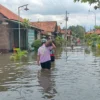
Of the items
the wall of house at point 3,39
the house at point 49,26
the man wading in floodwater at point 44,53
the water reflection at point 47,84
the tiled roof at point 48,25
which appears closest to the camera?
the water reflection at point 47,84

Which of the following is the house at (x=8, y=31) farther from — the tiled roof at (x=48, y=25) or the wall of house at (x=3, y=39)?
the tiled roof at (x=48, y=25)

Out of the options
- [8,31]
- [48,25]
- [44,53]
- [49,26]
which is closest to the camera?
[44,53]

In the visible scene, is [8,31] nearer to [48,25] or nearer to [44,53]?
[44,53]

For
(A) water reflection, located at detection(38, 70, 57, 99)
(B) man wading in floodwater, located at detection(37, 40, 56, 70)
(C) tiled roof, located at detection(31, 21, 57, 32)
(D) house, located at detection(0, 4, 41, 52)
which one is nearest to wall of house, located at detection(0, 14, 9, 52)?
(D) house, located at detection(0, 4, 41, 52)

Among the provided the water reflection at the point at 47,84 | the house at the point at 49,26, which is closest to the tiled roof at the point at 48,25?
the house at the point at 49,26

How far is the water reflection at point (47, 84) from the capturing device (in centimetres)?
897

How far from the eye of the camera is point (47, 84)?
1079 cm

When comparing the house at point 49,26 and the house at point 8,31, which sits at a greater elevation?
the house at point 49,26

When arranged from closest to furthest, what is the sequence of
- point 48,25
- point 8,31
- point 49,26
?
1. point 8,31
2. point 49,26
3. point 48,25

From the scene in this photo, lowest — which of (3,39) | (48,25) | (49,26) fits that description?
(3,39)

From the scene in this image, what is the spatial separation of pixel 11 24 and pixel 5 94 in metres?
26.1

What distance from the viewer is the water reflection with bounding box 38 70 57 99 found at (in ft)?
29.4

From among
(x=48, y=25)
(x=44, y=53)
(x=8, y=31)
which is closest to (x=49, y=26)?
(x=48, y=25)

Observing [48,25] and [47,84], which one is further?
[48,25]
